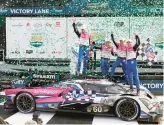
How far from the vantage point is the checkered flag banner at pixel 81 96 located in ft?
24.5

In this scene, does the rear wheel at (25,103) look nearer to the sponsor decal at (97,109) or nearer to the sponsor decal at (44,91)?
the sponsor decal at (44,91)

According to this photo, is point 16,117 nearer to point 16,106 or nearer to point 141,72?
point 16,106

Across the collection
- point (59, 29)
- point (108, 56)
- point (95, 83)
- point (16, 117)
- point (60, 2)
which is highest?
point (60, 2)

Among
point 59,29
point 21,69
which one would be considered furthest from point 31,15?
point 21,69

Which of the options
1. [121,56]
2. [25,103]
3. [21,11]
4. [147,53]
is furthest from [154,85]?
[21,11]

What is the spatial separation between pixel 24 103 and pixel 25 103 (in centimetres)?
2

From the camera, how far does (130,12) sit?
30.5ft

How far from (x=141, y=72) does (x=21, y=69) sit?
11.0ft

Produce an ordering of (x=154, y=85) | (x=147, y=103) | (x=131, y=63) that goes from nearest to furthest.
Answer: (x=147, y=103) → (x=131, y=63) → (x=154, y=85)

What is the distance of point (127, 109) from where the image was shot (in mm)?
7172

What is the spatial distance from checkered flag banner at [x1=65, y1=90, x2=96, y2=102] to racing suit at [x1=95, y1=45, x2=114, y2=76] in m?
1.89

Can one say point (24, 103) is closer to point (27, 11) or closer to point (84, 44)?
point (84, 44)

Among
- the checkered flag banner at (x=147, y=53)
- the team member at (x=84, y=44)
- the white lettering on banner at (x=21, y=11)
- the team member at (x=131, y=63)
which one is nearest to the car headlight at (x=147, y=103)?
the team member at (x=131, y=63)

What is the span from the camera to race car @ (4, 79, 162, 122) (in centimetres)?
712
